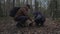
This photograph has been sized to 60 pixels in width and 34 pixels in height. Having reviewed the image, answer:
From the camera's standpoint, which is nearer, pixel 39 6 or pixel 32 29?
pixel 32 29

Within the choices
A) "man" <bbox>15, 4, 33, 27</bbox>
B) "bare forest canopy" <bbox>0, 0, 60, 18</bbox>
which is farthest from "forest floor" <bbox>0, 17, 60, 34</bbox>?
"bare forest canopy" <bbox>0, 0, 60, 18</bbox>

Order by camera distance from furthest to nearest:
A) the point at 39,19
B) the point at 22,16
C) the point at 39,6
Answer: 1. the point at 39,6
2. the point at 39,19
3. the point at 22,16

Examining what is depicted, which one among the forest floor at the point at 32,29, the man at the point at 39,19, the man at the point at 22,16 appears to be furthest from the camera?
the man at the point at 39,19

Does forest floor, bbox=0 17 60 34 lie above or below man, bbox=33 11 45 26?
below

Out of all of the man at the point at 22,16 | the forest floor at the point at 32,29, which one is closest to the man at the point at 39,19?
the forest floor at the point at 32,29

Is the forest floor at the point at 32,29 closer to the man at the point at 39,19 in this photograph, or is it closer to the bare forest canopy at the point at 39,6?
the man at the point at 39,19

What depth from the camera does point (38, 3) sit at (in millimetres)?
10711

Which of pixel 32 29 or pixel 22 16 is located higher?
pixel 22 16

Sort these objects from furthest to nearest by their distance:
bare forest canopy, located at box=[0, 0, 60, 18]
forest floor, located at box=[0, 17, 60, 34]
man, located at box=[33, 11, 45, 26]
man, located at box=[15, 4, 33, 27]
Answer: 1. bare forest canopy, located at box=[0, 0, 60, 18]
2. man, located at box=[33, 11, 45, 26]
3. man, located at box=[15, 4, 33, 27]
4. forest floor, located at box=[0, 17, 60, 34]

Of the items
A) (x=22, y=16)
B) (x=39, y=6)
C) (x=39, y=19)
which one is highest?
(x=39, y=6)

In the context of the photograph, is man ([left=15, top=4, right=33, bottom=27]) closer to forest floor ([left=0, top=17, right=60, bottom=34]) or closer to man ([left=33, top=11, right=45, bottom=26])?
forest floor ([left=0, top=17, right=60, bottom=34])

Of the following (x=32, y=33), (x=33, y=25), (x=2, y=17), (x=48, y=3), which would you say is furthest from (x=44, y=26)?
(x=2, y=17)

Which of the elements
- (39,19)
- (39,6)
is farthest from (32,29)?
(39,6)

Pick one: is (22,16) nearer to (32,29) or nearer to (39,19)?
(32,29)
